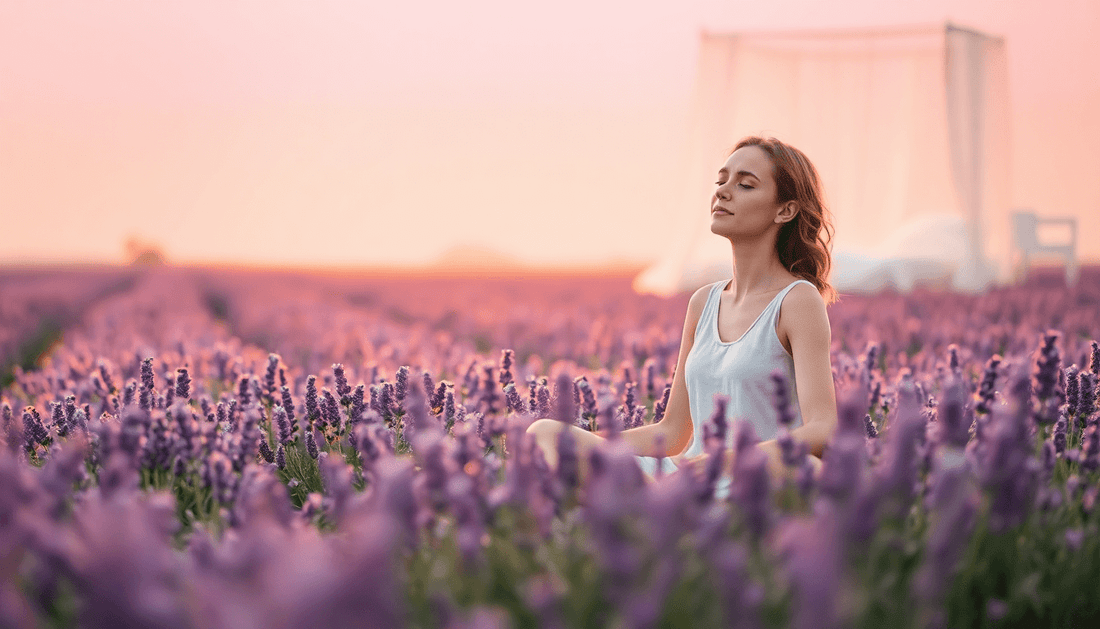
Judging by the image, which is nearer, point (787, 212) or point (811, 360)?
point (811, 360)

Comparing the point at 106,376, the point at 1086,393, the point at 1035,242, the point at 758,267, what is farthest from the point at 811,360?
the point at 1035,242

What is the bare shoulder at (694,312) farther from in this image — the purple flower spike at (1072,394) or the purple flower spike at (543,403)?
the purple flower spike at (1072,394)

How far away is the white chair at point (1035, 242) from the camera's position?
14078mm

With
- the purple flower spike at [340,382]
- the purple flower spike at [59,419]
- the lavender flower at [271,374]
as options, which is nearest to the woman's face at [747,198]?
the purple flower spike at [340,382]

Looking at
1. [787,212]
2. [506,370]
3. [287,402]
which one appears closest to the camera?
[787,212]

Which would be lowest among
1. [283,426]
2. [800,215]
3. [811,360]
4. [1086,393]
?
[283,426]

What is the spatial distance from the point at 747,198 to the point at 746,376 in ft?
1.92

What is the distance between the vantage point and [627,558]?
0.96m

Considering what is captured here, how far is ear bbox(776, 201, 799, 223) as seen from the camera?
2.59 metres

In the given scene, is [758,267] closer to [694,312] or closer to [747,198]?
[747,198]

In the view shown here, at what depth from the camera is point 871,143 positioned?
13.5 m

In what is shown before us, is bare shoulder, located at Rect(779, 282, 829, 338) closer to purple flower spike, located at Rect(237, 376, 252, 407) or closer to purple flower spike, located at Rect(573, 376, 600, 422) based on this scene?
Answer: purple flower spike, located at Rect(573, 376, 600, 422)

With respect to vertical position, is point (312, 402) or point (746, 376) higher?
point (746, 376)

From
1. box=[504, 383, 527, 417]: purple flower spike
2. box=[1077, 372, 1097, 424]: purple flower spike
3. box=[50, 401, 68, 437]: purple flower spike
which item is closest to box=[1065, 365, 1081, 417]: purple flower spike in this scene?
box=[1077, 372, 1097, 424]: purple flower spike
